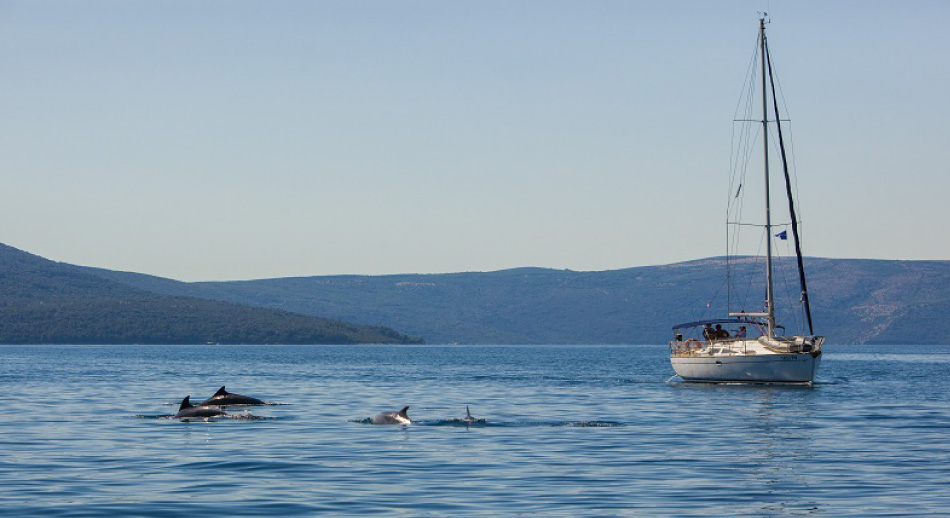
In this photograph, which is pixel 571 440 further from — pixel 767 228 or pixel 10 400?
pixel 767 228

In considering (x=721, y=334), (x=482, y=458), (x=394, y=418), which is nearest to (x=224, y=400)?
(x=394, y=418)

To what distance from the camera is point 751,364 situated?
73750 millimetres

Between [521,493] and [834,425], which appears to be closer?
[521,493]

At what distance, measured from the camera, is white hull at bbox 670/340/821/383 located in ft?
239

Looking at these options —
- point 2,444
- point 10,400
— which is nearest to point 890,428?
point 2,444

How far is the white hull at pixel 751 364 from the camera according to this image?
7288 cm

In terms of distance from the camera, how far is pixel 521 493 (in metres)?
27.8

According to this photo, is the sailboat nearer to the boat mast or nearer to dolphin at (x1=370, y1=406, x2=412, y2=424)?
the boat mast

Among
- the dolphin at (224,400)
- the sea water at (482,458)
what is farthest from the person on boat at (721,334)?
the dolphin at (224,400)

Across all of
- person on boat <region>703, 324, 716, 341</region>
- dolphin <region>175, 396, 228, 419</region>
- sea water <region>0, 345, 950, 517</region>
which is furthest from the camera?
person on boat <region>703, 324, 716, 341</region>

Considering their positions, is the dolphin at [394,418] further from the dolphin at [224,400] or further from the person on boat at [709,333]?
the person on boat at [709,333]

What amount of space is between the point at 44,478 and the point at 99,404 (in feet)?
88.2

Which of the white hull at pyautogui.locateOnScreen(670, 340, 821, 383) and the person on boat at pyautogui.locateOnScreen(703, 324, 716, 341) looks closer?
the white hull at pyautogui.locateOnScreen(670, 340, 821, 383)

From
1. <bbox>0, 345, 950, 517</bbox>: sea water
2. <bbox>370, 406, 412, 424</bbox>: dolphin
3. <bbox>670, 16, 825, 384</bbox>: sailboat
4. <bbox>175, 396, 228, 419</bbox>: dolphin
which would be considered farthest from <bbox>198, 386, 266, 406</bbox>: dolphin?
<bbox>670, 16, 825, 384</bbox>: sailboat
